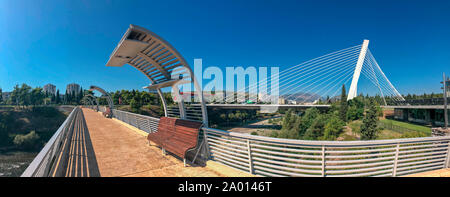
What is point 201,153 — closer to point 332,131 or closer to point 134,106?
point 332,131

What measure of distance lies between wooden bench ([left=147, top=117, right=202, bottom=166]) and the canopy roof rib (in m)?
1.02

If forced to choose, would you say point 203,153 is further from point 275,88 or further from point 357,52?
point 357,52

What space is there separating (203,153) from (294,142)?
183 centimetres

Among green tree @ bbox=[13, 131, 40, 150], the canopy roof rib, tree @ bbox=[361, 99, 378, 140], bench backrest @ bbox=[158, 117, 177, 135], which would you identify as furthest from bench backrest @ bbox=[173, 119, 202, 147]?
green tree @ bbox=[13, 131, 40, 150]

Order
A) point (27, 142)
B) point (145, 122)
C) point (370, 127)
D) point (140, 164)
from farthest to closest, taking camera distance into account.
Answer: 1. point (27, 142)
2. point (370, 127)
3. point (145, 122)
4. point (140, 164)

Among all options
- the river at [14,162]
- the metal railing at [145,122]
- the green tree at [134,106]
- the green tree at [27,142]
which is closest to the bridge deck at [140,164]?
the metal railing at [145,122]

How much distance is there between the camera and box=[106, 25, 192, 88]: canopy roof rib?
3537 millimetres

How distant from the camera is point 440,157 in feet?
10.5

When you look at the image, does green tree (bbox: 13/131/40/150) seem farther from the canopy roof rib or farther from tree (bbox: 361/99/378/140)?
tree (bbox: 361/99/378/140)

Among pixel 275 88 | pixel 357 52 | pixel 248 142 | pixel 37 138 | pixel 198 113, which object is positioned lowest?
pixel 37 138

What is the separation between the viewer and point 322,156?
2.47 metres

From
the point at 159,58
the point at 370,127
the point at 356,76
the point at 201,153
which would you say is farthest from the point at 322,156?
the point at 356,76

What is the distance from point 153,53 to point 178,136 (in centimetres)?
207
